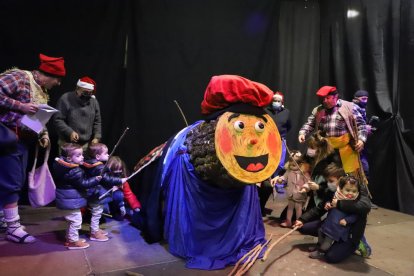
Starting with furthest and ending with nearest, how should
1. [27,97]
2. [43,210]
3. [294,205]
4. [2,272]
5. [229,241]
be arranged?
[43,210], [294,205], [27,97], [229,241], [2,272]

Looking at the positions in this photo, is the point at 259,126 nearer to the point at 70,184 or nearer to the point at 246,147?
the point at 246,147

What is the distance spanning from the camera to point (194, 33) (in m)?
4.71

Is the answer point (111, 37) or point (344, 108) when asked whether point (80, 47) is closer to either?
point (111, 37)

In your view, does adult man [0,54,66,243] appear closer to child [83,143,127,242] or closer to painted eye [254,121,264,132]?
child [83,143,127,242]

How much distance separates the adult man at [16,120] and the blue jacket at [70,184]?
0.38 m

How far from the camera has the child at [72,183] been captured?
2.83m

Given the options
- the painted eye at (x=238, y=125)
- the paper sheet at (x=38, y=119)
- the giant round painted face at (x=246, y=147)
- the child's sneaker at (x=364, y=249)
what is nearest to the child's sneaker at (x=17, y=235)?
the paper sheet at (x=38, y=119)

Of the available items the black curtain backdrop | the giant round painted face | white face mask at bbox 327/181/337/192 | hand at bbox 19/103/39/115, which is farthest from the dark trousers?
hand at bbox 19/103/39/115

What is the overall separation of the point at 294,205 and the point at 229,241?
3.83 ft

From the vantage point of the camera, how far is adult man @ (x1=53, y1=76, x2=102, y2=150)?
364 cm

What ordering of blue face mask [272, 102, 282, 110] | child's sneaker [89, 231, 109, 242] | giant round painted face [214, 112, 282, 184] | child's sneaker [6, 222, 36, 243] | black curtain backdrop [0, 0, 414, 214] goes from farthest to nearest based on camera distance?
1. blue face mask [272, 102, 282, 110]
2. black curtain backdrop [0, 0, 414, 214]
3. child's sneaker [89, 231, 109, 242]
4. child's sneaker [6, 222, 36, 243]
5. giant round painted face [214, 112, 282, 184]

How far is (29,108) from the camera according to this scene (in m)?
2.95

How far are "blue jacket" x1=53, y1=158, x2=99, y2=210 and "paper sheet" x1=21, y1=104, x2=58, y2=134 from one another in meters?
0.37

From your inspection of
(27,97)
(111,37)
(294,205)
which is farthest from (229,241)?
(111,37)
